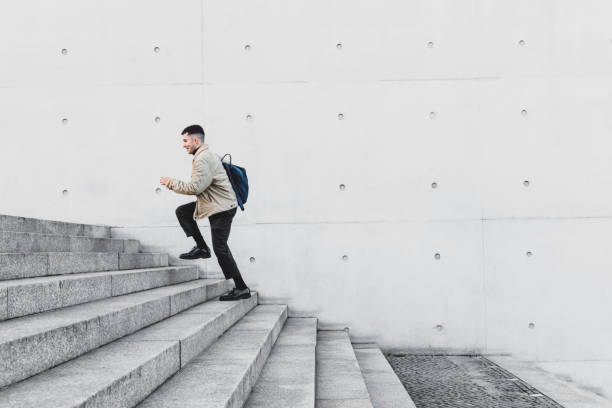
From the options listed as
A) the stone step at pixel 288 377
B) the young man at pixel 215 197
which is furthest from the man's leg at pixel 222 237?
the stone step at pixel 288 377

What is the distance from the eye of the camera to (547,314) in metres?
7.33

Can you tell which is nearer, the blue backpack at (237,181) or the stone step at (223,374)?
the stone step at (223,374)

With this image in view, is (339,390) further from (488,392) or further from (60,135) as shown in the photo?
(60,135)

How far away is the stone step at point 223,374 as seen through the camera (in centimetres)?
276

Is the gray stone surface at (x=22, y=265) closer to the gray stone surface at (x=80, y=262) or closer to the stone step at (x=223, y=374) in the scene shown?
the gray stone surface at (x=80, y=262)

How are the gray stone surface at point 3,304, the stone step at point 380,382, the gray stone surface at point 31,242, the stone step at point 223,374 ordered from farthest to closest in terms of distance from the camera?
the stone step at point 380,382 < the gray stone surface at point 31,242 < the gray stone surface at point 3,304 < the stone step at point 223,374

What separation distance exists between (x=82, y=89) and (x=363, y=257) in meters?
4.26

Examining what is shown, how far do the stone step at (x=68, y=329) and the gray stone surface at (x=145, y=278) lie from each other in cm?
12

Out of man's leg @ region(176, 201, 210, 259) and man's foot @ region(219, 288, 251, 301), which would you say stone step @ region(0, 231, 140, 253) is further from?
man's foot @ region(219, 288, 251, 301)

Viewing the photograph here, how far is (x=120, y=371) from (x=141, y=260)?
12.5 ft

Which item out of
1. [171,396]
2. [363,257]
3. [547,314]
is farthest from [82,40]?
[547,314]

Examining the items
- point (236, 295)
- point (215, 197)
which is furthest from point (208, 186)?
point (236, 295)

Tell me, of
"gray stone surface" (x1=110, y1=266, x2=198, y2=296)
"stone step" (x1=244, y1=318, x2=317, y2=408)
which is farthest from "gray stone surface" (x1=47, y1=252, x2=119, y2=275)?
"stone step" (x1=244, y1=318, x2=317, y2=408)

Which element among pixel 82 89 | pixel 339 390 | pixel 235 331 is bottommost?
pixel 339 390
